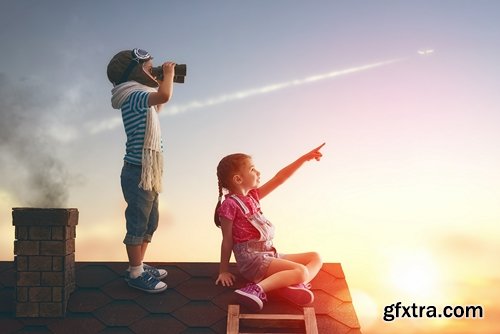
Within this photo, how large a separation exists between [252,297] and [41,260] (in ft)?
5.51

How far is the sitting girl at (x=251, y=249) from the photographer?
15.4ft

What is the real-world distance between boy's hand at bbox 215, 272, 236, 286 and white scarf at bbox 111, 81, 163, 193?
2.95ft

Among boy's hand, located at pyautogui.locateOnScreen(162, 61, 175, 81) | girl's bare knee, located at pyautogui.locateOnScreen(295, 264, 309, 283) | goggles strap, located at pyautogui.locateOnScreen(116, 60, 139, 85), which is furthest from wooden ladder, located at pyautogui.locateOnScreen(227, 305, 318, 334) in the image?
goggles strap, located at pyautogui.locateOnScreen(116, 60, 139, 85)

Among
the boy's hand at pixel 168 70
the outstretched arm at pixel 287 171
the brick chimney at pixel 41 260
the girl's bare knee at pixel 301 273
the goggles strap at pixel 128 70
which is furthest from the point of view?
the outstretched arm at pixel 287 171

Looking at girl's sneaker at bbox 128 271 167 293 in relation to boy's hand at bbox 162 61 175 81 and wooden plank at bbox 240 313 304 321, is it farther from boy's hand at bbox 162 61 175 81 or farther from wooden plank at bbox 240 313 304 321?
boy's hand at bbox 162 61 175 81

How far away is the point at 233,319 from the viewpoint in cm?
441

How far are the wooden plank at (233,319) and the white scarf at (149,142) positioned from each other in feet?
3.92

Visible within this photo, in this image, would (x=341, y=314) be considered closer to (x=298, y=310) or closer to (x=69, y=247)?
(x=298, y=310)

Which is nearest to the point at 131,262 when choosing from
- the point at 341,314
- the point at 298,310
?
the point at 298,310

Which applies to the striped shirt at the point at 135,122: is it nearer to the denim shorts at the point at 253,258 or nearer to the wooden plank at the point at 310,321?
the denim shorts at the point at 253,258

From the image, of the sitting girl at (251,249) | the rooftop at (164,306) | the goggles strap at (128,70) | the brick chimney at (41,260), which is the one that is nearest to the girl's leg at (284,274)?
the sitting girl at (251,249)

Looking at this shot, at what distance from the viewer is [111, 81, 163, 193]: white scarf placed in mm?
4867

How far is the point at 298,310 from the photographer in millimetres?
4633

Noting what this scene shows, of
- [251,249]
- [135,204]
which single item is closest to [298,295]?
[251,249]
